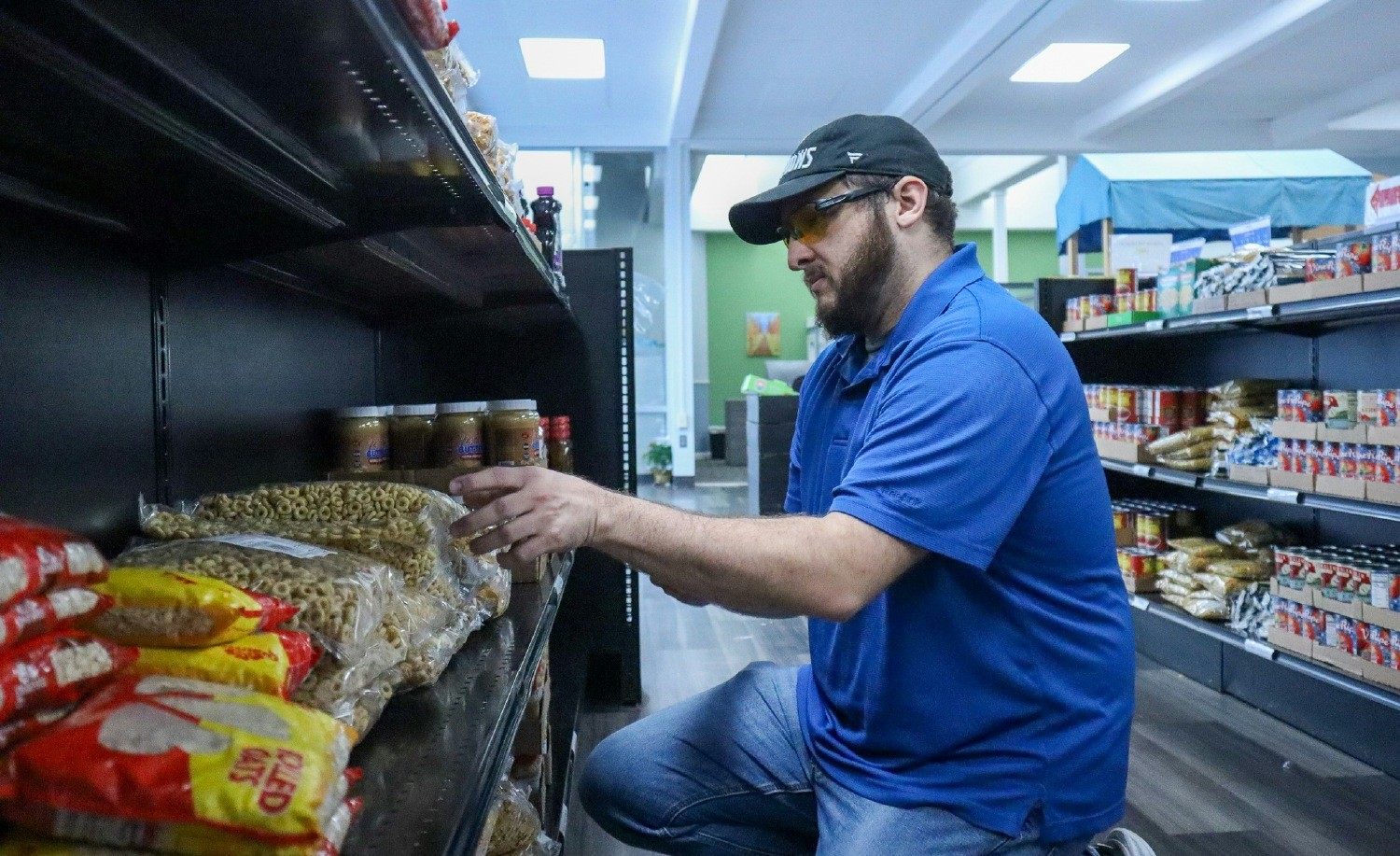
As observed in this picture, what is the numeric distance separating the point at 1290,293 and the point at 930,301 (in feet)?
7.26

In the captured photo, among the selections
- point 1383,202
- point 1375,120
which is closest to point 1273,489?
point 1383,202

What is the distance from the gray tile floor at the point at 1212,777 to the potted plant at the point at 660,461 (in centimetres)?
569

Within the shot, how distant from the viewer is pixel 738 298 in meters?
13.8

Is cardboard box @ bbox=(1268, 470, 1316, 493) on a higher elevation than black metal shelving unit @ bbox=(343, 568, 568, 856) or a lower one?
higher

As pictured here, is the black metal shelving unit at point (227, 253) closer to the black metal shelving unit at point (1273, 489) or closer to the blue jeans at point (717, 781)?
the blue jeans at point (717, 781)

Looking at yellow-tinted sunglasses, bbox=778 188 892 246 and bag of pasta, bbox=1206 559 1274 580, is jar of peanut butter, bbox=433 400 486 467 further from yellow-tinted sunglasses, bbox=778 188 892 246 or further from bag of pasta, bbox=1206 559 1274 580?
bag of pasta, bbox=1206 559 1274 580

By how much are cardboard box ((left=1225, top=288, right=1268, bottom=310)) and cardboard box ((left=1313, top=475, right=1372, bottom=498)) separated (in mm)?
612

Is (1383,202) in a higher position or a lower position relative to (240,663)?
higher

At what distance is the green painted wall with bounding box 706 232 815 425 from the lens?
13.8 m

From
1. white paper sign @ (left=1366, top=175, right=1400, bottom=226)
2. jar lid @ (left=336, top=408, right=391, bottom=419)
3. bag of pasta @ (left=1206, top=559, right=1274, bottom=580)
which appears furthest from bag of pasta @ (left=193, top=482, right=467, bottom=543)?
bag of pasta @ (left=1206, top=559, right=1274, bottom=580)

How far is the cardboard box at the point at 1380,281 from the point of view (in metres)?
2.65

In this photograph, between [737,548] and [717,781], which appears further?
[717,781]

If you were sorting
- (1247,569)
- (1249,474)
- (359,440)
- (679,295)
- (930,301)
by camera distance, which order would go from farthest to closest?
(679,295), (1247,569), (1249,474), (359,440), (930,301)

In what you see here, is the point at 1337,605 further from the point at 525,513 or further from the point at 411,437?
the point at 525,513
